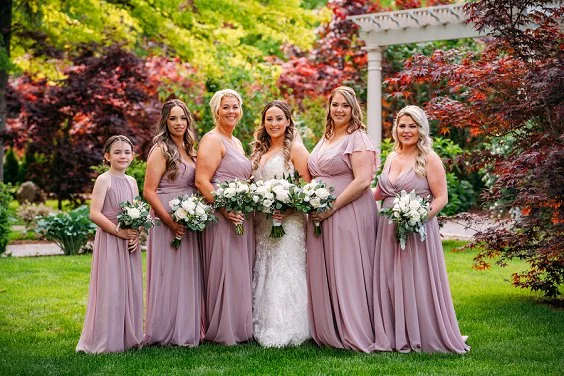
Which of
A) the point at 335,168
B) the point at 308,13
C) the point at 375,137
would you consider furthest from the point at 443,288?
the point at 308,13

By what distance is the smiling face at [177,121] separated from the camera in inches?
267

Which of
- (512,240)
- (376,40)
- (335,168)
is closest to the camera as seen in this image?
(335,168)

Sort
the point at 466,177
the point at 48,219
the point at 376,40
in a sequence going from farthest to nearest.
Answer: the point at 466,177
the point at 376,40
the point at 48,219

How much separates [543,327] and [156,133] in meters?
4.11

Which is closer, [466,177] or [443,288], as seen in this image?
[443,288]

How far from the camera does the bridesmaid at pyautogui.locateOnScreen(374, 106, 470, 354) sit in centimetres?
650

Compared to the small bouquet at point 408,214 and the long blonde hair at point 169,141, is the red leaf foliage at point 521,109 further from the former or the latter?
the long blonde hair at point 169,141

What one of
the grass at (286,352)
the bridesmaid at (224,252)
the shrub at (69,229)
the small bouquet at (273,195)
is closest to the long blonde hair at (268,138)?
the bridesmaid at (224,252)

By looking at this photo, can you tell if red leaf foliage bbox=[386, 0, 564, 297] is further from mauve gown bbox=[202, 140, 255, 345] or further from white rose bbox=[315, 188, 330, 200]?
mauve gown bbox=[202, 140, 255, 345]

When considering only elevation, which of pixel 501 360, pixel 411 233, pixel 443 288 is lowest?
pixel 501 360

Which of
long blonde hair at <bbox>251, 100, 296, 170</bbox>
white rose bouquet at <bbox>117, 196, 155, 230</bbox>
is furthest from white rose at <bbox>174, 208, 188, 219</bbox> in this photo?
long blonde hair at <bbox>251, 100, 296, 170</bbox>

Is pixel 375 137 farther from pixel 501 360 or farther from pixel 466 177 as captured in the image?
pixel 501 360

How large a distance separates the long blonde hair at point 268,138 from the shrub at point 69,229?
21.0 feet

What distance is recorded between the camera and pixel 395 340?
6.54 meters
